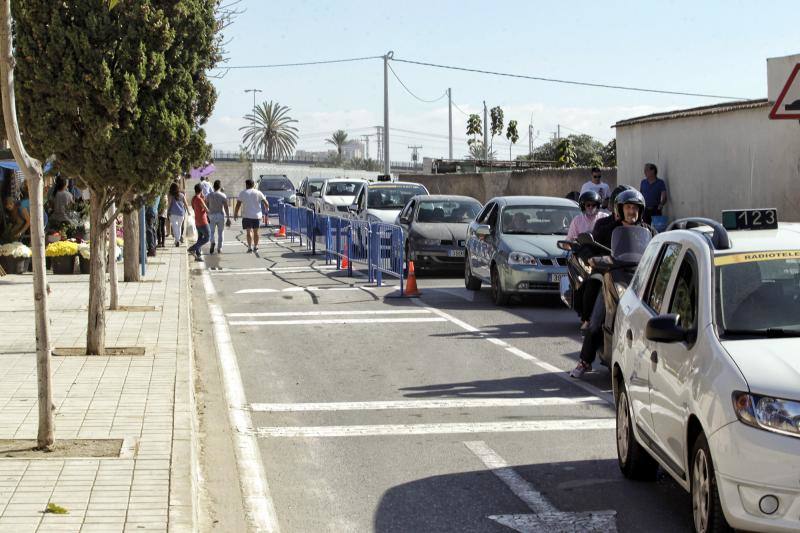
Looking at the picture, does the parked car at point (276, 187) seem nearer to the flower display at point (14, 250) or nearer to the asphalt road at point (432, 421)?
the flower display at point (14, 250)

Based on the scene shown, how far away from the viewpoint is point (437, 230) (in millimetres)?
23422

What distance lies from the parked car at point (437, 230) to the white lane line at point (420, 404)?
12.1 m

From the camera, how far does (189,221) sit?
2958cm

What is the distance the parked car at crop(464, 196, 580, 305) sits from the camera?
58.6 ft

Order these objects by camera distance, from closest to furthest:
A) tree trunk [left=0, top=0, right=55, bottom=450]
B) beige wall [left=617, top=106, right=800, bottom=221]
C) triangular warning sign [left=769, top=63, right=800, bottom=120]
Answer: tree trunk [left=0, top=0, right=55, bottom=450] < triangular warning sign [left=769, top=63, right=800, bottom=120] < beige wall [left=617, top=106, right=800, bottom=221]

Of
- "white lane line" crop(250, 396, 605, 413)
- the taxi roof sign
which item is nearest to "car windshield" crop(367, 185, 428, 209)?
"white lane line" crop(250, 396, 605, 413)

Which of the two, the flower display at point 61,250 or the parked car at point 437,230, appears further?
the parked car at point 437,230

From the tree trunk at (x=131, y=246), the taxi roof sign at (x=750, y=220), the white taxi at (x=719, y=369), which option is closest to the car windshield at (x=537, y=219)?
the tree trunk at (x=131, y=246)

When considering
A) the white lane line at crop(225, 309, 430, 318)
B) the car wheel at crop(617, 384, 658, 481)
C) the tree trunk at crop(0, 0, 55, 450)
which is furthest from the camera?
the white lane line at crop(225, 309, 430, 318)

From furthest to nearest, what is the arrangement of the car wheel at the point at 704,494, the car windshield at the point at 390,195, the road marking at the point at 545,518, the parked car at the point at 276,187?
the parked car at the point at 276,187 → the car windshield at the point at 390,195 → the road marking at the point at 545,518 → the car wheel at the point at 704,494

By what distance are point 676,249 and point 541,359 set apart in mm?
6161

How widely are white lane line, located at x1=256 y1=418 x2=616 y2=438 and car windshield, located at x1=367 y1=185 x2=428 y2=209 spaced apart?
18.7 m

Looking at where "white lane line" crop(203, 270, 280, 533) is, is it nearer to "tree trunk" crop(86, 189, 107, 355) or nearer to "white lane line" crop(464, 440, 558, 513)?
"tree trunk" crop(86, 189, 107, 355)

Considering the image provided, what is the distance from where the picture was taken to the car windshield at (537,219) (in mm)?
19188
